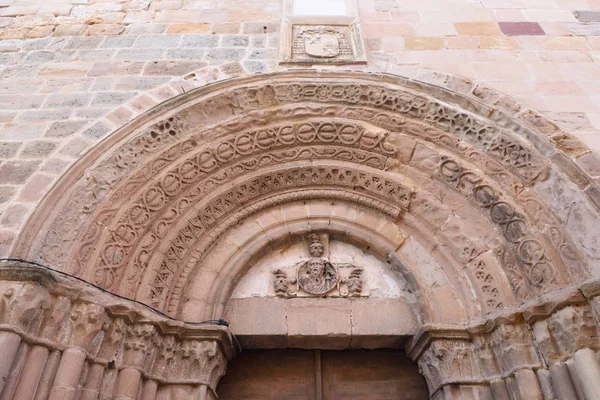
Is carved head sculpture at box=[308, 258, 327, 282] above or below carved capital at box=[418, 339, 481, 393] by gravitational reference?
above

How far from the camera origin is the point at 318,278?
3963 millimetres

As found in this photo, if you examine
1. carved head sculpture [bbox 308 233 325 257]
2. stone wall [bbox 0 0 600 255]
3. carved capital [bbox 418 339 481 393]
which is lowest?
carved capital [bbox 418 339 481 393]

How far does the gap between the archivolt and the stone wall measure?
11.0 inches

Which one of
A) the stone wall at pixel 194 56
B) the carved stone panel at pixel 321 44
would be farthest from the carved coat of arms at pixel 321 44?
the stone wall at pixel 194 56

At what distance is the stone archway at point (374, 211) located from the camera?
3172 mm

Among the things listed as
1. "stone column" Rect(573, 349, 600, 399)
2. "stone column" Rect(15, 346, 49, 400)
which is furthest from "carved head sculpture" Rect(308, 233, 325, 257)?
"stone column" Rect(15, 346, 49, 400)

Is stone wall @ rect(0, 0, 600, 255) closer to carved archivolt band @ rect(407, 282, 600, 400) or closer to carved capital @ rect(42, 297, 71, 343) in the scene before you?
carved capital @ rect(42, 297, 71, 343)

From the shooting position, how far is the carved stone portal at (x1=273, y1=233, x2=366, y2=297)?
389 centimetres

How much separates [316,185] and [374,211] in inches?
24.3

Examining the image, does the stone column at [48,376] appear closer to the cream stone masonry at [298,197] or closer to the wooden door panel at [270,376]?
the cream stone masonry at [298,197]

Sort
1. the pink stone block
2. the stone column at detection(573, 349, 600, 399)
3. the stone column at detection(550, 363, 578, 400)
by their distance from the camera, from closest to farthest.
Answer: the stone column at detection(573, 349, 600, 399)
the stone column at detection(550, 363, 578, 400)
the pink stone block

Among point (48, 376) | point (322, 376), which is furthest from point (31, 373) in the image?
point (322, 376)

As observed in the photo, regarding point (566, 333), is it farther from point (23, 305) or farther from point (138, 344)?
point (23, 305)

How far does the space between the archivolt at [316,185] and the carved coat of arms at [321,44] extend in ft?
1.48
